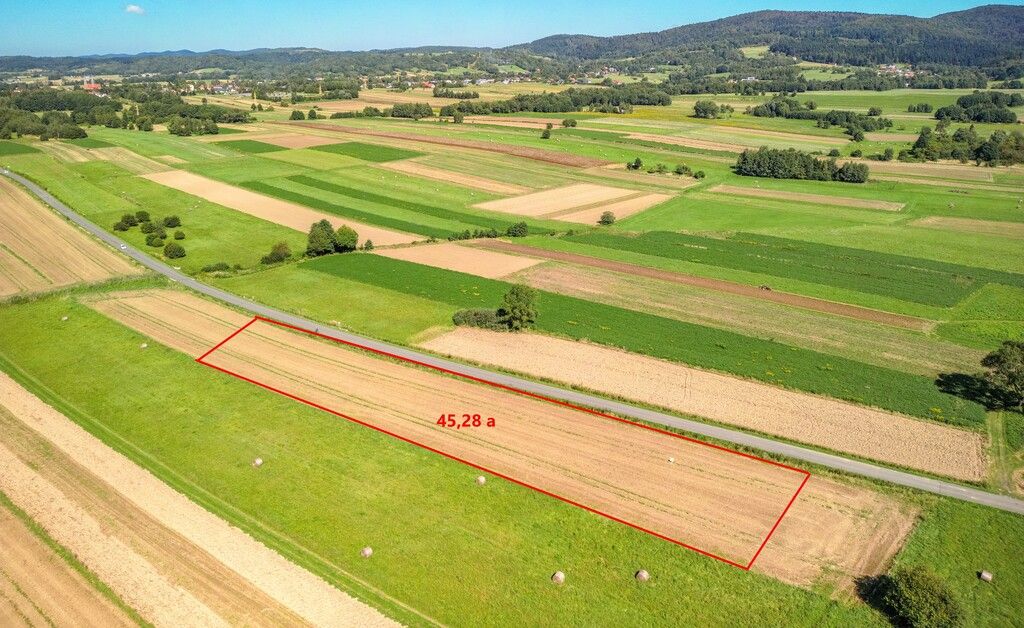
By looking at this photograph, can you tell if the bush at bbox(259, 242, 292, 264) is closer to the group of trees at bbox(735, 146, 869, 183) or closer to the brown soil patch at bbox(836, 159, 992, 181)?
the group of trees at bbox(735, 146, 869, 183)

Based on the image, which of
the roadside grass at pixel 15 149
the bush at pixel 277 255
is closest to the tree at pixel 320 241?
the bush at pixel 277 255

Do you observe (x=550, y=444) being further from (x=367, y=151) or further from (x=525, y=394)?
(x=367, y=151)

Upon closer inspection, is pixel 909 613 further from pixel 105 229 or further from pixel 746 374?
pixel 105 229

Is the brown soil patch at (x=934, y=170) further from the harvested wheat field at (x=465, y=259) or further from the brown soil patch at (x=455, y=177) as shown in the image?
the harvested wheat field at (x=465, y=259)

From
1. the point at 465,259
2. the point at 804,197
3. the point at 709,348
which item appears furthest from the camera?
the point at 804,197

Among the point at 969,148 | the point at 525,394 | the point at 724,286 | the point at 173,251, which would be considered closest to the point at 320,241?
the point at 173,251
